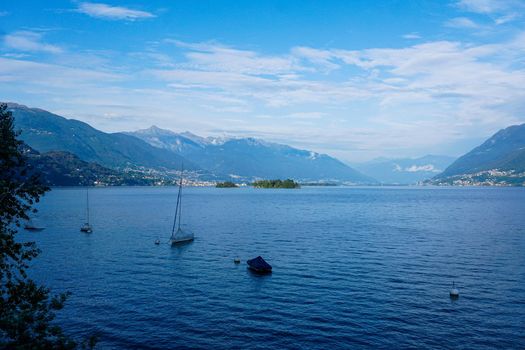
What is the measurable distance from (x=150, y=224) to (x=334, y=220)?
60.7m

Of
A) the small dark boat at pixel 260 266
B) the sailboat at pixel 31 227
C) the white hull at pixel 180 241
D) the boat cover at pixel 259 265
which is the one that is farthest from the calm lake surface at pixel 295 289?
the sailboat at pixel 31 227

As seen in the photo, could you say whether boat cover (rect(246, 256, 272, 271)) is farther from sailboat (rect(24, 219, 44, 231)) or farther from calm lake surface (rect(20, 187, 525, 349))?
sailboat (rect(24, 219, 44, 231))

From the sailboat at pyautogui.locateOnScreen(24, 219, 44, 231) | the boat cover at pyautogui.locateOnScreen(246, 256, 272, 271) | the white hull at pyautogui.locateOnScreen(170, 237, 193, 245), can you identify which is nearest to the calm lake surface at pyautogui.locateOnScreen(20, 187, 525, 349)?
the boat cover at pyautogui.locateOnScreen(246, 256, 272, 271)

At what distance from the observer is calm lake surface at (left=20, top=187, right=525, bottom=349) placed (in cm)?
4306

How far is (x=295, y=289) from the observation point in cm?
5841

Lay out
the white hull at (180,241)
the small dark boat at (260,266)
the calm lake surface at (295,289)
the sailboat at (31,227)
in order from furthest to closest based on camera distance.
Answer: the sailboat at (31,227)
the white hull at (180,241)
the small dark boat at (260,266)
the calm lake surface at (295,289)

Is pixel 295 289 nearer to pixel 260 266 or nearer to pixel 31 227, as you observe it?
pixel 260 266

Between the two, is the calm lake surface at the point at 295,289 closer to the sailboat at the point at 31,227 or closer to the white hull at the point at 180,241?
the white hull at the point at 180,241

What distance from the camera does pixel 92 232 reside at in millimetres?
115938

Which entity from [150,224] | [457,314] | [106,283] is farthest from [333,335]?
[150,224]

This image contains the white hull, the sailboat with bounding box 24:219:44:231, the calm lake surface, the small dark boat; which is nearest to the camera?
the calm lake surface

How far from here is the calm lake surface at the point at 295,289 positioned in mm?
43062

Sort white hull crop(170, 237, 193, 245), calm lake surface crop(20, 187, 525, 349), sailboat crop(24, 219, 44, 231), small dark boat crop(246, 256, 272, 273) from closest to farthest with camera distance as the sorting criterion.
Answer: calm lake surface crop(20, 187, 525, 349) → small dark boat crop(246, 256, 272, 273) → white hull crop(170, 237, 193, 245) → sailboat crop(24, 219, 44, 231)

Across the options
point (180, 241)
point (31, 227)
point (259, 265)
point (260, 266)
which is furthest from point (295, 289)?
point (31, 227)
